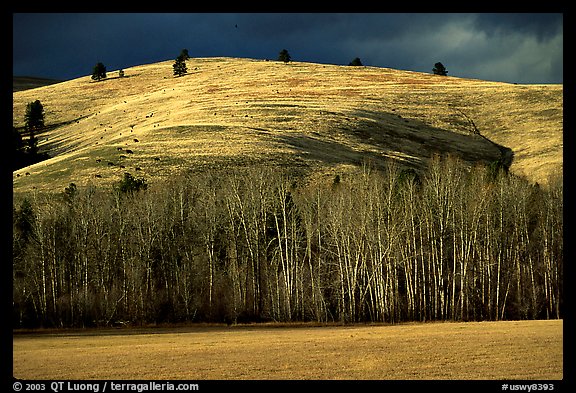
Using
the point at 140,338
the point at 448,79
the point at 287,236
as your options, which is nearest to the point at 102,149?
the point at 287,236

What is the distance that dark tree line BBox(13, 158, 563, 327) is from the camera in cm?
5491

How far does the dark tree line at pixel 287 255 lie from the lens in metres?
54.9

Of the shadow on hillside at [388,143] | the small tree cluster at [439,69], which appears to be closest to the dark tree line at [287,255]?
the shadow on hillside at [388,143]

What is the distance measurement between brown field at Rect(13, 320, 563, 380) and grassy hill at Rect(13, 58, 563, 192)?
44589 mm

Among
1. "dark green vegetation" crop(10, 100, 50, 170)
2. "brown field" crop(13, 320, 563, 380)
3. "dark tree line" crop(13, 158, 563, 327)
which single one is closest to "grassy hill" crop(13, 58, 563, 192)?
Result: "dark green vegetation" crop(10, 100, 50, 170)

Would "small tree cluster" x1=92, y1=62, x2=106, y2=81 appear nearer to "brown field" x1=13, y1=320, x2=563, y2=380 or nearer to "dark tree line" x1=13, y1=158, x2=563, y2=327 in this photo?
"dark tree line" x1=13, y1=158, x2=563, y2=327

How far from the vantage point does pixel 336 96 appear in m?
143

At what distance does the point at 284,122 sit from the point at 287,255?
61344mm

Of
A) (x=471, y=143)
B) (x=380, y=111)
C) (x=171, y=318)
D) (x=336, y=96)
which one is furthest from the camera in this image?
(x=336, y=96)

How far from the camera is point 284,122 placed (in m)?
114

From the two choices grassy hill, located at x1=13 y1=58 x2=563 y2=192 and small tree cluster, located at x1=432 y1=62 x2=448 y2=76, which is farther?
small tree cluster, located at x1=432 y1=62 x2=448 y2=76

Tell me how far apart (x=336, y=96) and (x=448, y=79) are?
4473 centimetres
